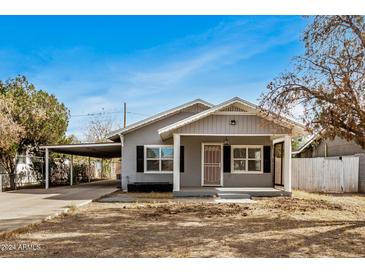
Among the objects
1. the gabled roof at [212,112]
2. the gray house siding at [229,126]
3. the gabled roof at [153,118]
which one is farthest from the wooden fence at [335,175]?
the gabled roof at [153,118]

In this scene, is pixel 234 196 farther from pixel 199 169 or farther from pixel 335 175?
pixel 335 175

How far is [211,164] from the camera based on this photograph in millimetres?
16656

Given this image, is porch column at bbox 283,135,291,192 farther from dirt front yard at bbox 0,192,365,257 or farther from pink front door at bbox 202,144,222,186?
pink front door at bbox 202,144,222,186

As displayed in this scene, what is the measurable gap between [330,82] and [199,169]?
882 cm

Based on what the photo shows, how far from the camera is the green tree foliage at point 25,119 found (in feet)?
57.9

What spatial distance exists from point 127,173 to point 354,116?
440 inches

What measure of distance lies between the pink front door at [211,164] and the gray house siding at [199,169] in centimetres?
25

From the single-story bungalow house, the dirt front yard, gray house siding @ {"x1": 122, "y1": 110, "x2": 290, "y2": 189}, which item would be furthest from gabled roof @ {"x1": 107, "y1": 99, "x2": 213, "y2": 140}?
the dirt front yard

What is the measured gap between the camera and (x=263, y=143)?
16406 mm

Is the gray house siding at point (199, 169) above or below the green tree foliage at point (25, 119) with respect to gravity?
below

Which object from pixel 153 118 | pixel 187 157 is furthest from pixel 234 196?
pixel 153 118

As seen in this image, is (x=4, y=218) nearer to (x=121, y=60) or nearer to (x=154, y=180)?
(x=154, y=180)

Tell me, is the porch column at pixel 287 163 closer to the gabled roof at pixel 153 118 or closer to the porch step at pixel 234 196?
the porch step at pixel 234 196

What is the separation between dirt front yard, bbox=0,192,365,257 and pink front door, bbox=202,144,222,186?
5.05 metres
